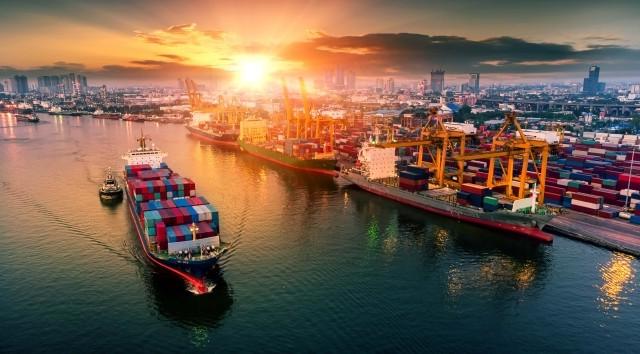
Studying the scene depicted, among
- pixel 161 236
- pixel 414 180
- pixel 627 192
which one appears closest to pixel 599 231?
pixel 627 192

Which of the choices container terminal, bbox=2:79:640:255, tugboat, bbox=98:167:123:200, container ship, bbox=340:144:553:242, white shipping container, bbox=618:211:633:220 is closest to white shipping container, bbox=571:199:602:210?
container terminal, bbox=2:79:640:255

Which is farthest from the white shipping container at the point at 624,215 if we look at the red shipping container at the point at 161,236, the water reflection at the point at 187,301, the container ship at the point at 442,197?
the red shipping container at the point at 161,236

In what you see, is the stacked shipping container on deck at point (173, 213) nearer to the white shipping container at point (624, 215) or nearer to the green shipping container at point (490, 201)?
the green shipping container at point (490, 201)

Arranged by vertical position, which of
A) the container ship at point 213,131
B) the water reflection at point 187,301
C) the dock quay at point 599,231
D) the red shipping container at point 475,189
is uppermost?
the container ship at point 213,131

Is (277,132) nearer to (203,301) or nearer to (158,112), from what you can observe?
(203,301)

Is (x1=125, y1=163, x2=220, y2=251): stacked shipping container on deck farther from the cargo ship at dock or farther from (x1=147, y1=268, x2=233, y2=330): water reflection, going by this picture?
the cargo ship at dock

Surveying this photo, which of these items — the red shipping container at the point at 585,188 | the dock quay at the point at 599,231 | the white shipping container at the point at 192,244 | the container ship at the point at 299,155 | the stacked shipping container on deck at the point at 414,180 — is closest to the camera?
the white shipping container at the point at 192,244

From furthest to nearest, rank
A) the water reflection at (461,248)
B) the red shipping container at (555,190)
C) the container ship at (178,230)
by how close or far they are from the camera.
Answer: the red shipping container at (555,190) → the water reflection at (461,248) → the container ship at (178,230)
